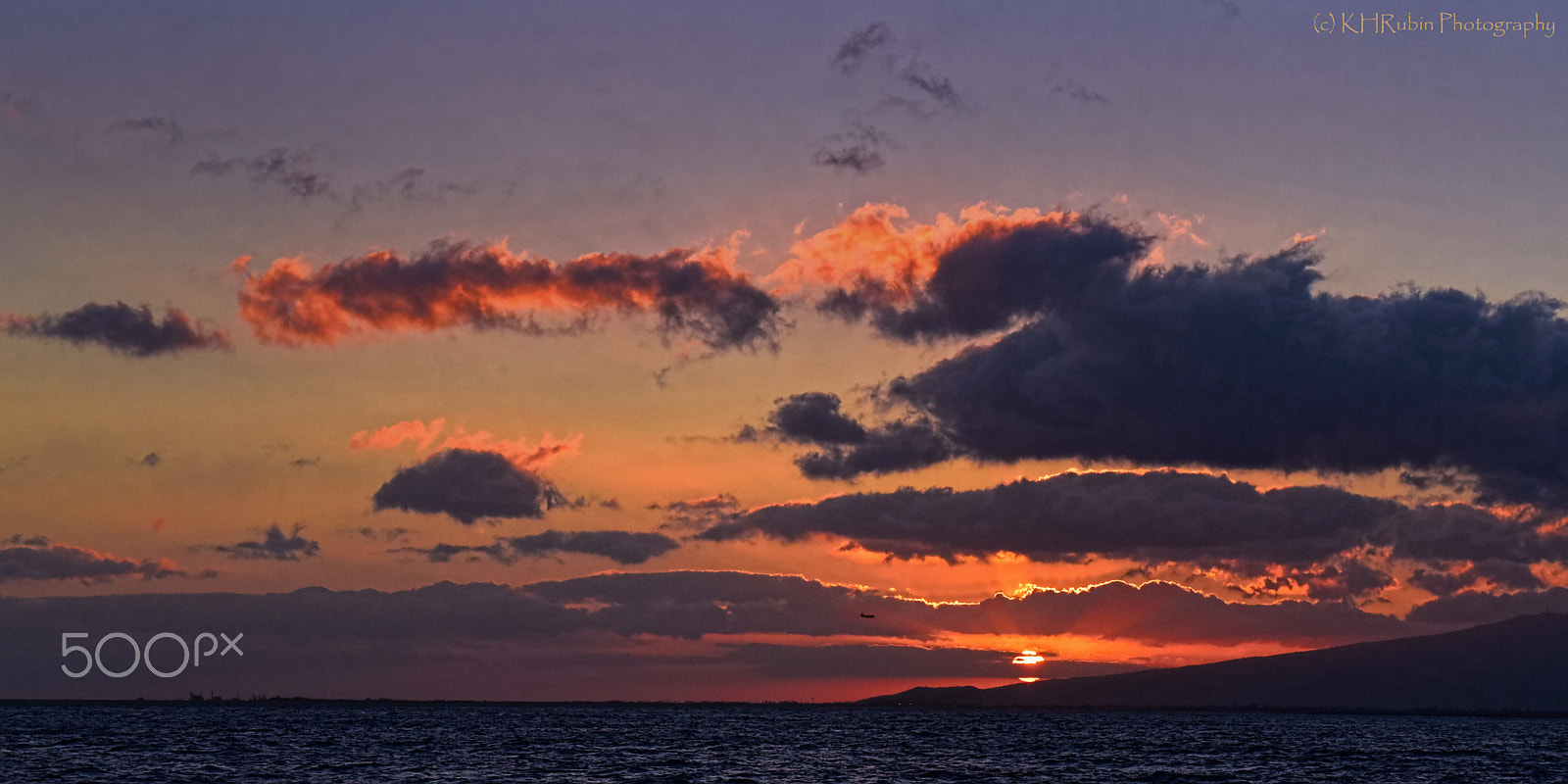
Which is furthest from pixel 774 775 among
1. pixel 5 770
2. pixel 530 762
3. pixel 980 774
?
pixel 5 770

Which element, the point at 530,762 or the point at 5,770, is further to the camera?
the point at 530,762

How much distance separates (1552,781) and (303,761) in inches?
6955

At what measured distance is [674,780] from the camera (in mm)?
162375

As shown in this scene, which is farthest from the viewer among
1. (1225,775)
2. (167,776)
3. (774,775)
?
(1225,775)

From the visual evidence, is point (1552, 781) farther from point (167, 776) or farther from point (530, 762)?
point (167, 776)

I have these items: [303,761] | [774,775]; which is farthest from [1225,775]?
[303,761]

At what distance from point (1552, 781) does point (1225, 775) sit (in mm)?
49939

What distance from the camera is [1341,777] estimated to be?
19088 cm

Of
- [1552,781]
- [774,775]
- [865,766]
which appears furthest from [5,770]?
[1552,781]

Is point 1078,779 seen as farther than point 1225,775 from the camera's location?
No

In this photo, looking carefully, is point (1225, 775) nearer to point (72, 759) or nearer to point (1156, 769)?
point (1156, 769)

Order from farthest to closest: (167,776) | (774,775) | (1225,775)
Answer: (1225,775) < (774,775) < (167,776)

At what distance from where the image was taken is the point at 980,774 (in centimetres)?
18238

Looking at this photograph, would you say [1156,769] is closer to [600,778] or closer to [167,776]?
[600,778]
